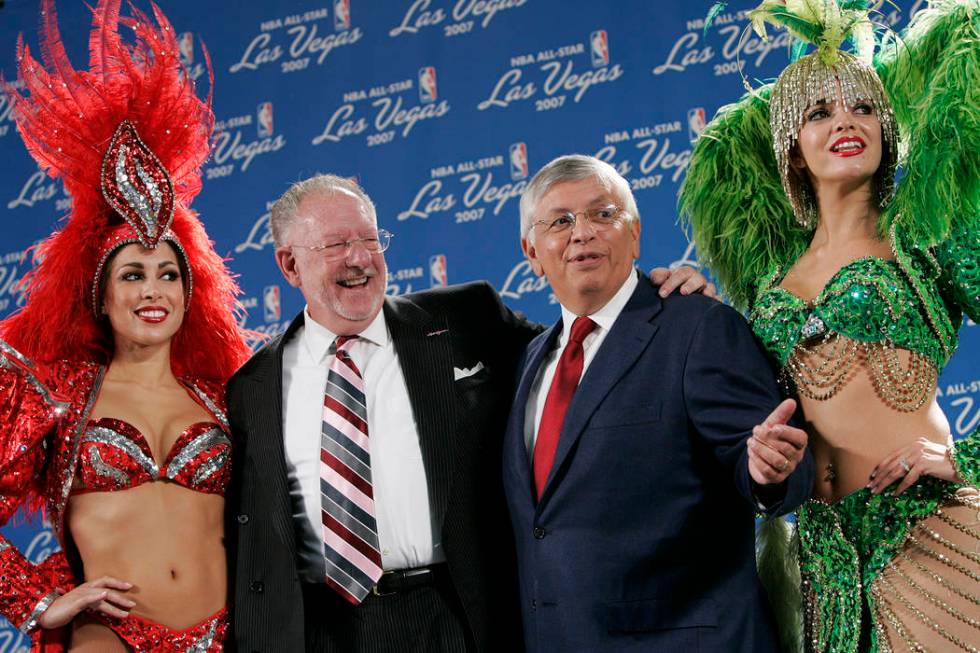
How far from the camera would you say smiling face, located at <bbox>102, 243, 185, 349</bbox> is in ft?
8.99

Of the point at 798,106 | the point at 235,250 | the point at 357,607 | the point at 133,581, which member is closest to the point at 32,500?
the point at 133,581

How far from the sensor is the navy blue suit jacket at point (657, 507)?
218cm

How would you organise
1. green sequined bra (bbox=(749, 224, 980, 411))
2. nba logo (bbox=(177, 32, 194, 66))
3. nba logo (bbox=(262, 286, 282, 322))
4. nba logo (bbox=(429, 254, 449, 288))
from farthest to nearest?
nba logo (bbox=(177, 32, 194, 66)), nba logo (bbox=(262, 286, 282, 322)), nba logo (bbox=(429, 254, 449, 288)), green sequined bra (bbox=(749, 224, 980, 411))

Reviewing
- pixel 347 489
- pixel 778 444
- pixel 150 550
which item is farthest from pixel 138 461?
pixel 778 444

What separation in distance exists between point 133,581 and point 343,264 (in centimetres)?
92

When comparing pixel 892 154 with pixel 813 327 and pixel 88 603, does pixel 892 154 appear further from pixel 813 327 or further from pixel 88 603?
pixel 88 603

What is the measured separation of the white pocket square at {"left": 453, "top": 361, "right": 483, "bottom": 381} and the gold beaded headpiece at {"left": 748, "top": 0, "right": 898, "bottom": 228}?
88 centimetres

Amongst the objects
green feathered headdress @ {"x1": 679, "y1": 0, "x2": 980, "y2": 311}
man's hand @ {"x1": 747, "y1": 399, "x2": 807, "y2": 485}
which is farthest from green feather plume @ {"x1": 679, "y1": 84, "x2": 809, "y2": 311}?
man's hand @ {"x1": 747, "y1": 399, "x2": 807, "y2": 485}

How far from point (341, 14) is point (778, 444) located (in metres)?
3.66

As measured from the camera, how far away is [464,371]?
2.77 m

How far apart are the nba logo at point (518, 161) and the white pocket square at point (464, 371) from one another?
6.34 ft

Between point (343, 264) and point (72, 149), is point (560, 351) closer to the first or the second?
point (343, 264)

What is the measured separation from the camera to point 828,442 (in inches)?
92.4

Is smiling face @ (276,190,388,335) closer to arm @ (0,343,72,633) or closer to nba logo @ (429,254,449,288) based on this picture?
arm @ (0,343,72,633)
